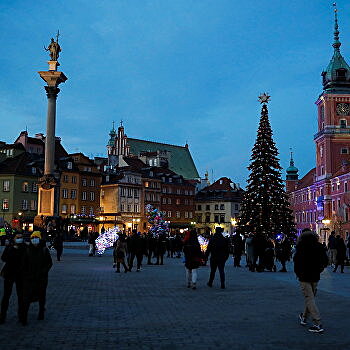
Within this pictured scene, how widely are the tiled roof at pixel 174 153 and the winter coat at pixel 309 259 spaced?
104 m

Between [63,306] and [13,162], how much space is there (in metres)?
70.1

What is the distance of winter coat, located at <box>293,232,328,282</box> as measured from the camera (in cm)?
930

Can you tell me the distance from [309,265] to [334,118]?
83.5 metres

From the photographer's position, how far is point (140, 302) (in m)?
12.8

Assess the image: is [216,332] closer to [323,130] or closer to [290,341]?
[290,341]

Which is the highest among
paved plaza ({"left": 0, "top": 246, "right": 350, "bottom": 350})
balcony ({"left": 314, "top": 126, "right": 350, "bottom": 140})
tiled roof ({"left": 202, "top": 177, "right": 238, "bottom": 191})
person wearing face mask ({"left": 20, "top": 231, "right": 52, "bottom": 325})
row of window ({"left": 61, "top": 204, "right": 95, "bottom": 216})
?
balcony ({"left": 314, "top": 126, "right": 350, "bottom": 140})

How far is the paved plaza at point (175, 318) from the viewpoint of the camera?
26.5 ft

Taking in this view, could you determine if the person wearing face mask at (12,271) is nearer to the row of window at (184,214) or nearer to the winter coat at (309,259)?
the winter coat at (309,259)

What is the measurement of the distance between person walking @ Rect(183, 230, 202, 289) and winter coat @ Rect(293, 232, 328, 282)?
675 centimetres

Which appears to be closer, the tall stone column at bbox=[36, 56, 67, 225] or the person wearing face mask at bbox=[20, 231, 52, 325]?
the person wearing face mask at bbox=[20, 231, 52, 325]

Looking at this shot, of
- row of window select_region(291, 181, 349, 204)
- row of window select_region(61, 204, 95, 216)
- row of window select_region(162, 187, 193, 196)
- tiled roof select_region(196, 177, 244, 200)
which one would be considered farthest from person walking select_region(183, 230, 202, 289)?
tiled roof select_region(196, 177, 244, 200)

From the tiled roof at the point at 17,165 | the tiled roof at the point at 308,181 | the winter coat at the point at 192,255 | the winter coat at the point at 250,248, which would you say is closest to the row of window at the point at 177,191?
the tiled roof at the point at 308,181

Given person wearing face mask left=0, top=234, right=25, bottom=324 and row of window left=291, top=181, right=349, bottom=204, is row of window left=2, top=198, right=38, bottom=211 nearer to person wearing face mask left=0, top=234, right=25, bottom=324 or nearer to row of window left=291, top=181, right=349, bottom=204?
row of window left=291, top=181, right=349, bottom=204

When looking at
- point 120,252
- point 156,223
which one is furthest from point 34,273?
point 156,223
